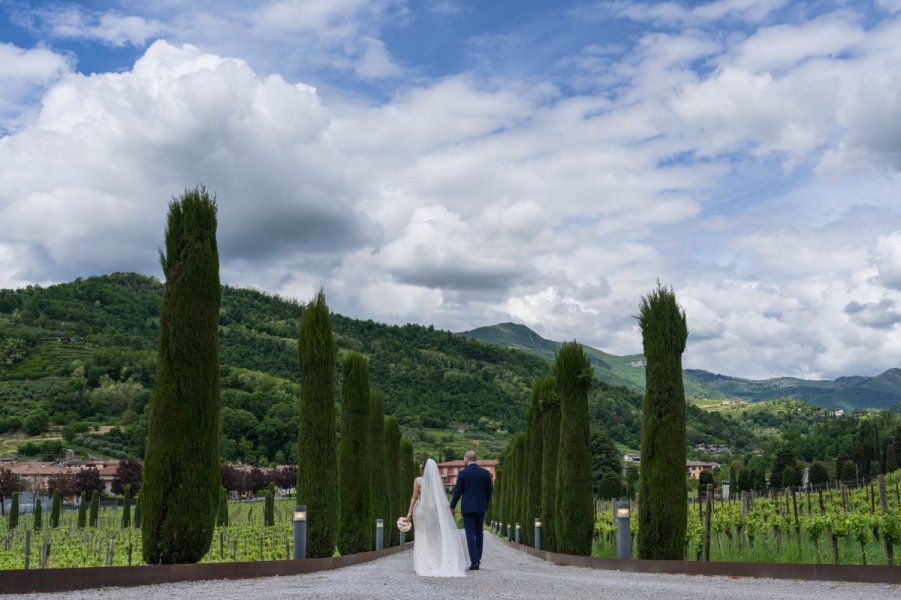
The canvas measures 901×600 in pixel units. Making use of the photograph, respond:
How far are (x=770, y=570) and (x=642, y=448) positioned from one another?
13.3 feet

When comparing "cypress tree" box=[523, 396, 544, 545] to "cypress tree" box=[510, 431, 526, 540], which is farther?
"cypress tree" box=[510, 431, 526, 540]

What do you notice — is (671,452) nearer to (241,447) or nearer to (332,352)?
(332,352)

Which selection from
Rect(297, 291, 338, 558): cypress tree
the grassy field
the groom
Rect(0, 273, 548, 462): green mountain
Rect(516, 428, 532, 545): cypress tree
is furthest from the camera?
Rect(0, 273, 548, 462): green mountain

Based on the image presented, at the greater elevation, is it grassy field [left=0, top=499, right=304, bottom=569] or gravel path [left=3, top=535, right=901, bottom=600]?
gravel path [left=3, top=535, right=901, bottom=600]

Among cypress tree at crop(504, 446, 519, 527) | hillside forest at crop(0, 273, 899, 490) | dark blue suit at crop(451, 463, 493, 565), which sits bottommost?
cypress tree at crop(504, 446, 519, 527)

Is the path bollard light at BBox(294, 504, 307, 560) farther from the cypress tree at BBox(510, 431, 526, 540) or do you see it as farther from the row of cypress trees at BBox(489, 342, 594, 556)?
the cypress tree at BBox(510, 431, 526, 540)

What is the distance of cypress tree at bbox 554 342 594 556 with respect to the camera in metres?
19.4

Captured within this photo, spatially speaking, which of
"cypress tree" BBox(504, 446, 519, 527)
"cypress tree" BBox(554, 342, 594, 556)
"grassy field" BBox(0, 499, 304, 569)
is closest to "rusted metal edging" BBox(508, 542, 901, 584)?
"cypress tree" BBox(554, 342, 594, 556)

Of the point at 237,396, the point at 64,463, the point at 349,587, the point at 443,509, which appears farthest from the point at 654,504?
the point at 237,396

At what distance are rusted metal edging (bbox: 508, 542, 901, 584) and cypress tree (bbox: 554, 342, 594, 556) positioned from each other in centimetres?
393

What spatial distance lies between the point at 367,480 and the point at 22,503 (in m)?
80.5

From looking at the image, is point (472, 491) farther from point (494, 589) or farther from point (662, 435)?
point (662, 435)

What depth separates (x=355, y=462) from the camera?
21.7 meters

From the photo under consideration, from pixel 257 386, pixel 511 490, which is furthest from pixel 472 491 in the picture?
pixel 257 386
